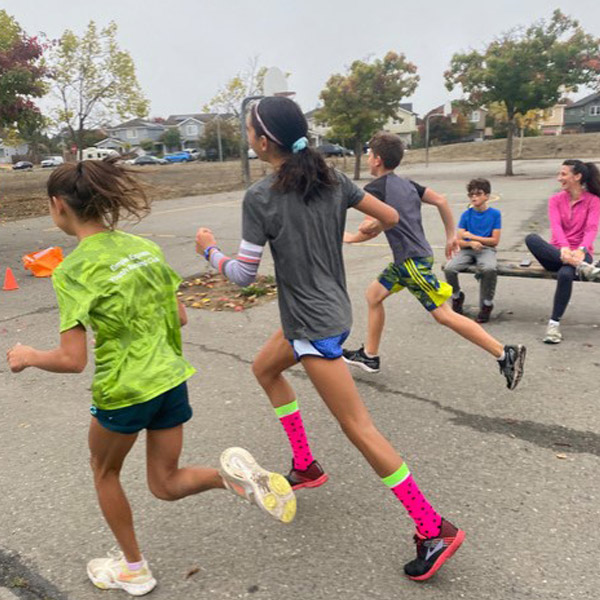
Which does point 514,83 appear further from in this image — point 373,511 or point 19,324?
point 373,511

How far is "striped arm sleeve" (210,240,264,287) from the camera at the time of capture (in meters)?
2.38

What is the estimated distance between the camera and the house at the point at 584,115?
8162 centimetres

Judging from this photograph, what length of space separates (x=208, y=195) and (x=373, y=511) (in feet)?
69.1

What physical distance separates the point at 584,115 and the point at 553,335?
9273 cm

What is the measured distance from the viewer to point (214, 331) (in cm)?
576

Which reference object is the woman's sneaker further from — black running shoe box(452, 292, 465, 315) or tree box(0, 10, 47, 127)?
tree box(0, 10, 47, 127)

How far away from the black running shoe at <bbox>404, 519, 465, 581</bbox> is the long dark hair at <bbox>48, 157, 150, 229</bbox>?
1720mm

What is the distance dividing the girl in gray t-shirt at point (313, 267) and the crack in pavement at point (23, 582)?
53.3 inches

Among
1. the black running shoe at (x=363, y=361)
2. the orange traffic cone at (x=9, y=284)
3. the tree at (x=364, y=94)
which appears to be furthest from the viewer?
the tree at (x=364, y=94)

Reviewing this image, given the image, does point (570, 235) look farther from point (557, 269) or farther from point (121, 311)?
point (121, 311)

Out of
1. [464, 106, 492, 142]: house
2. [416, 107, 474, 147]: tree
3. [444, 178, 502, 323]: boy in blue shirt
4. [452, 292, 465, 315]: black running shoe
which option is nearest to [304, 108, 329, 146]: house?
[444, 178, 502, 323]: boy in blue shirt

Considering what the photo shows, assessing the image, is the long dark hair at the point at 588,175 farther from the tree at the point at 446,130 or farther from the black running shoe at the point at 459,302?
the tree at the point at 446,130

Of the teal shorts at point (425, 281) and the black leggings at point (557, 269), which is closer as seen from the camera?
the teal shorts at point (425, 281)

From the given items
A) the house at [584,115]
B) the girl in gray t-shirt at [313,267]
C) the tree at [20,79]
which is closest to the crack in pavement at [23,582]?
the girl in gray t-shirt at [313,267]
